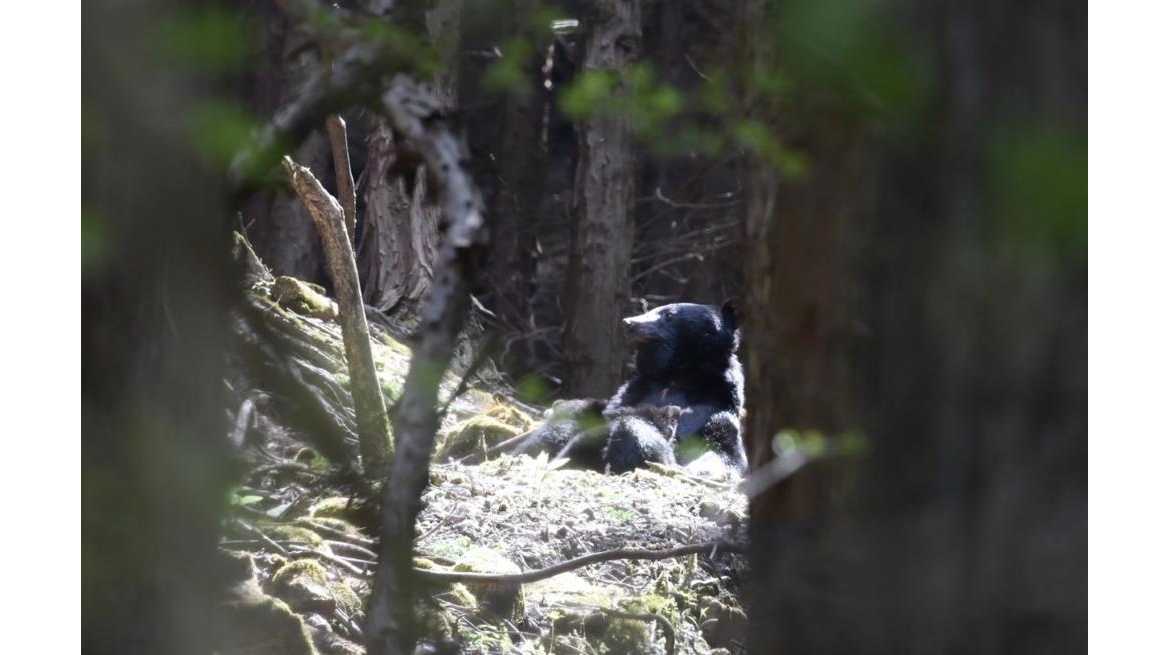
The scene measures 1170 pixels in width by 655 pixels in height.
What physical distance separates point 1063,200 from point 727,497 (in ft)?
7.23

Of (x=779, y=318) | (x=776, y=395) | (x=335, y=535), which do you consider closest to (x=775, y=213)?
(x=779, y=318)

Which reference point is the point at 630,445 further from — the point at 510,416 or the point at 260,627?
the point at 260,627

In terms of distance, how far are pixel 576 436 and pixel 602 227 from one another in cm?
91

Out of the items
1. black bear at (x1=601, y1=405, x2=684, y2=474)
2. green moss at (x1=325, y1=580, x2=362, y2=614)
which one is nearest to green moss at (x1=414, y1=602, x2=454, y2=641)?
green moss at (x1=325, y1=580, x2=362, y2=614)

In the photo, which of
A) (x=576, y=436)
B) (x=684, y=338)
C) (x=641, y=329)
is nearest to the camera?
(x=576, y=436)

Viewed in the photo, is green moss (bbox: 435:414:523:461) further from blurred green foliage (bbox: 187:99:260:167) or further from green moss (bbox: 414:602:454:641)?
blurred green foliage (bbox: 187:99:260:167)

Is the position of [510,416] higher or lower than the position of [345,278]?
higher

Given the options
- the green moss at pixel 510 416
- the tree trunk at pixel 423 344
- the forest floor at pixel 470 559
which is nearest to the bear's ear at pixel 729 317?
the green moss at pixel 510 416

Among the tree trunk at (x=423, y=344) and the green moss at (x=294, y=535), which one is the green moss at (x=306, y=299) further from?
the tree trunk at (x=423, y=344)

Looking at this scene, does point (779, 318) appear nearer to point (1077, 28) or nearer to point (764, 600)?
point (764, 600)

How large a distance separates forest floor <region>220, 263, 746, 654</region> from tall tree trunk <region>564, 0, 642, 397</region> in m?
0.56

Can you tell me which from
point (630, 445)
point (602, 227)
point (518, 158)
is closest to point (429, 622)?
point (518, 158)

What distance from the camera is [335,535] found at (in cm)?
300

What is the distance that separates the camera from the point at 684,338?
20.0ft
